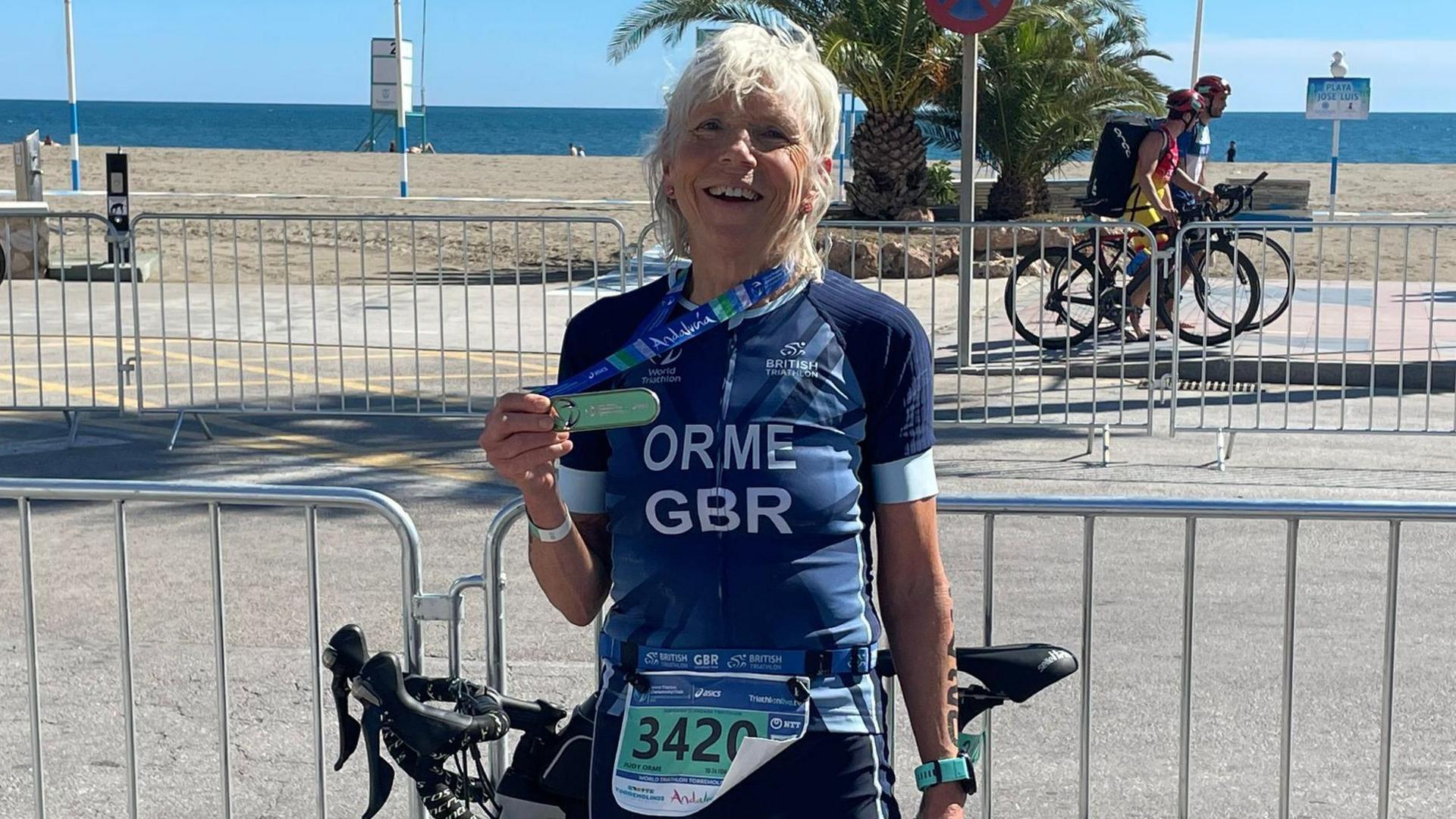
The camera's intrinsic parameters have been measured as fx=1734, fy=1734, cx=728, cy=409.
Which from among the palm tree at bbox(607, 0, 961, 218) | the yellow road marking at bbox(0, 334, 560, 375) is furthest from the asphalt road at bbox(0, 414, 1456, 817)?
the palm tree at bbox(607, 0, 961, 218)

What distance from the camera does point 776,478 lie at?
7.57ft

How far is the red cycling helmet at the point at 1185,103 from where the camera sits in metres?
12.4

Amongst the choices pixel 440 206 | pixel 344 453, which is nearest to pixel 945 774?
pixel 344 453

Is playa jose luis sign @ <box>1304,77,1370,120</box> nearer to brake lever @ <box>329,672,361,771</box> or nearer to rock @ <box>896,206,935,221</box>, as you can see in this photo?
rock @ <box>896,206,935,221</box>

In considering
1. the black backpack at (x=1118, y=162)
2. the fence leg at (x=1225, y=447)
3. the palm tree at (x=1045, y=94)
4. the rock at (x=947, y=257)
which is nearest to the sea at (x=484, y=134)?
the palm tree at (x=1045, y=94)

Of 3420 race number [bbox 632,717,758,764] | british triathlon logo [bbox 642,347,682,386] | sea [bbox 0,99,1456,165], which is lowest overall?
3420 race number [bbox 632,717,758,764]

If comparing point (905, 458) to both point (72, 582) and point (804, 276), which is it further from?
point (72, 582)

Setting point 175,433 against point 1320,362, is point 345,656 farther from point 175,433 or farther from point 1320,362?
point 1320,362

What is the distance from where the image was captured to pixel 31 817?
4461 millimetres

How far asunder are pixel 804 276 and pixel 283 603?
4225 mm

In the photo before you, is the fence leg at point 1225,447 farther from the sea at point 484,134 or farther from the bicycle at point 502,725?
the sea at point 484,134

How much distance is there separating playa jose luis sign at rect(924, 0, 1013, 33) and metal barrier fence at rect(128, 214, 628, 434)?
88.5 inches

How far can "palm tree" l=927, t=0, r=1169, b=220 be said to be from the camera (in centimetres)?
2202

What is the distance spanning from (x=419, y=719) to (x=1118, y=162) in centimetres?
1037
